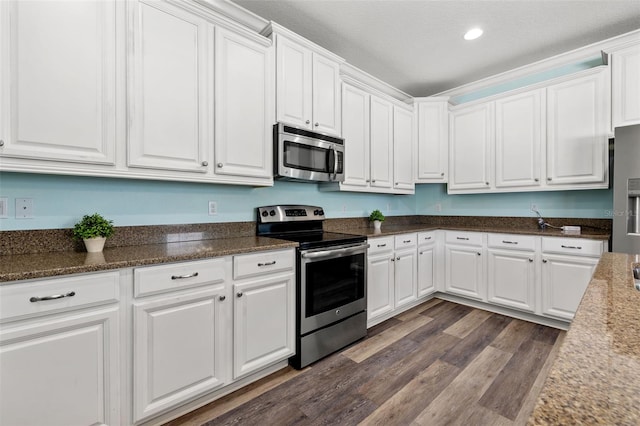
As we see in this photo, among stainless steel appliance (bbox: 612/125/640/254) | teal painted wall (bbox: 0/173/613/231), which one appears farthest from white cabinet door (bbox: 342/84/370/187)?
stainless steel appliance (bbox: 612/125/640/254)

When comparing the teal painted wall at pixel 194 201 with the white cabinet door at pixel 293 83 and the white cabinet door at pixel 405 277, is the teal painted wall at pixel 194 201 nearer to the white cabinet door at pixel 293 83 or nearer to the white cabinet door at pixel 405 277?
the white cabinet door at pixel 293 83

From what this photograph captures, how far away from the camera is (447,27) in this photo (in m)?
2.59

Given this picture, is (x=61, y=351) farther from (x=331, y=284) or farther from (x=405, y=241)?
(x=405, y=241)

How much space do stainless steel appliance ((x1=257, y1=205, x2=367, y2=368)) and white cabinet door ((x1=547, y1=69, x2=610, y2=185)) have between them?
2.20 m

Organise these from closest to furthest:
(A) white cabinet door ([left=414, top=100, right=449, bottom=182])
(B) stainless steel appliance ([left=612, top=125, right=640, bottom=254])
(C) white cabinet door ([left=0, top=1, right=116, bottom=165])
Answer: (C) white cabinet door ([left=0, top=1, right=116, bottom=165]) → (B) stainless steel appliance ([left=612, top=125, right=640, bottom=254]) → (A) white cabinet door ([left=414, top=100, right=449, bottom=182])

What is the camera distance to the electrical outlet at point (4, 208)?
160 cm

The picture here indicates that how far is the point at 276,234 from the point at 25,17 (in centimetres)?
198

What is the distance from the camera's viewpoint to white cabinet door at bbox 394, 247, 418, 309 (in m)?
3.12

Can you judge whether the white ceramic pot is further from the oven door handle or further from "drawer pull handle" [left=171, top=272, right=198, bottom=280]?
the oven door handle

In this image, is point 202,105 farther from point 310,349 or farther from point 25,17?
point 310,349

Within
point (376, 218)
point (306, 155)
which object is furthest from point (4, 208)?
point (376, 218)

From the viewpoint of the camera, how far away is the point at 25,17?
143 centimetres

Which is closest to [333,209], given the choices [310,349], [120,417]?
[310,349]

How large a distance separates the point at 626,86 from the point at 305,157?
288cm
